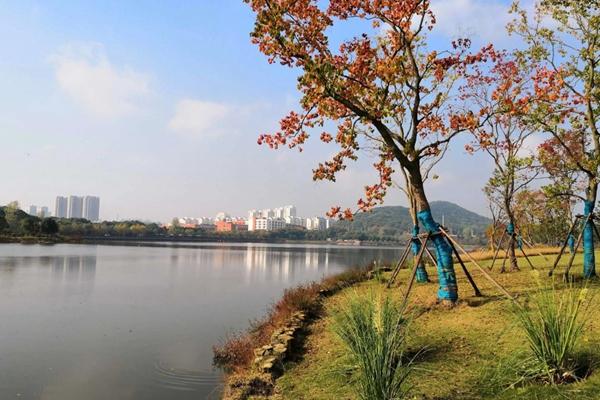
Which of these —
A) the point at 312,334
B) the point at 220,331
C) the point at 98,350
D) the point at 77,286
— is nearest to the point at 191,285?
the point at 77,286

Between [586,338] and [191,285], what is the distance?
18841 mm

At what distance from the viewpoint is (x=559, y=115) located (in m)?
11.8

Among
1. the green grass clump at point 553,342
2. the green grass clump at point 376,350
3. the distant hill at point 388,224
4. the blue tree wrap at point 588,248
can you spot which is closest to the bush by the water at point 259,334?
the green grass clump at point 376,350

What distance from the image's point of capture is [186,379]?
8.23m

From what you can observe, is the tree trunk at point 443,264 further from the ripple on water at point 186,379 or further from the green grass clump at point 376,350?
the ripple on water at point 186,379

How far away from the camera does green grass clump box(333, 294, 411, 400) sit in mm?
4438

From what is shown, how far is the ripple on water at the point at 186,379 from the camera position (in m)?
7.77

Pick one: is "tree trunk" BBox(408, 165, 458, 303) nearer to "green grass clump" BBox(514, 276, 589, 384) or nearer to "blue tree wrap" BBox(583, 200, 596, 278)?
"blue tree wrap" BBox(583, 200, 596, 278)

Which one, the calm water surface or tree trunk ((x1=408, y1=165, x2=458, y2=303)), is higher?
tree trunk ((x1=408, y1=165, x2=458, y2=303))

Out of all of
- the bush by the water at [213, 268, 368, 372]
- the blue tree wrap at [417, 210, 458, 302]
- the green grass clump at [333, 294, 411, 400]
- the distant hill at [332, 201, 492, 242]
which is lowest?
the bush by the water at [213, 268, 368, 372]

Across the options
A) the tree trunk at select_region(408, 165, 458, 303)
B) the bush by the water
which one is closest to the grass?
the tree trunk at select_region(408, 165, 458, 303)

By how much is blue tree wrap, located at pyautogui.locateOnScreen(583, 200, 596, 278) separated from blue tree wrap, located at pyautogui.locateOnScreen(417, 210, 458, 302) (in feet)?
12.3

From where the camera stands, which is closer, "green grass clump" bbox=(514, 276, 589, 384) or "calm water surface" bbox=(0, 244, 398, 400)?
"green grass clump" bbox=(514, 276, 589, 384)

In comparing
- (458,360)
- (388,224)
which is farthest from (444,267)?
(388,224)
